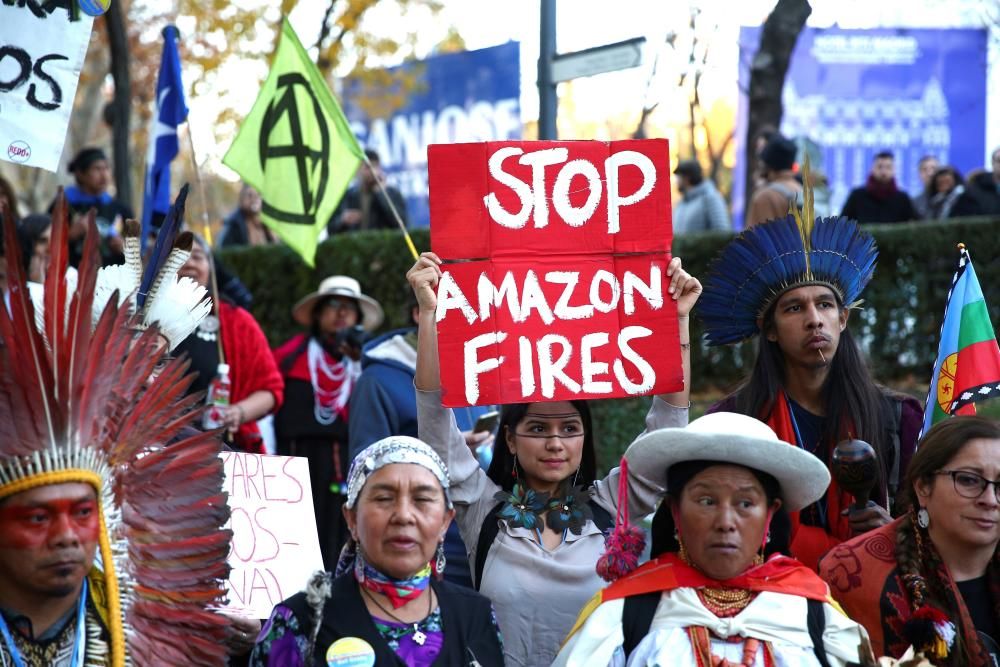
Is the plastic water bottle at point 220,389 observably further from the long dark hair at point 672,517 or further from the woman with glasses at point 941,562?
the woman with glasses at point 941,562

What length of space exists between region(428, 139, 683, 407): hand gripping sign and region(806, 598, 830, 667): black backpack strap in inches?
41.7

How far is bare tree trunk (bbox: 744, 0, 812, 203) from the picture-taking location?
13781 millimetres

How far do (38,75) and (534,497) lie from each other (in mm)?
3033

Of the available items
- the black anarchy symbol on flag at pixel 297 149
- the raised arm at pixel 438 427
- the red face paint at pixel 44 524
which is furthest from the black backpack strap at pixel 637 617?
the black anarchy symbol on flag at pixel 297 149

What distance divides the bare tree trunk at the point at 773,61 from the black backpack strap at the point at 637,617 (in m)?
10.7

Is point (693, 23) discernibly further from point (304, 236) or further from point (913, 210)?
point (304, 236)

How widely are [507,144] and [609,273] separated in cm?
58

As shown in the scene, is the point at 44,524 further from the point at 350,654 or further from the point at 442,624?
the point at 442,624

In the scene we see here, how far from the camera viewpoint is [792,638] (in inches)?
146

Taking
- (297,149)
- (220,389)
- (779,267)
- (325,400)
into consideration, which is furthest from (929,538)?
(325,400)

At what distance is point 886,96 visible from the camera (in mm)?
19672

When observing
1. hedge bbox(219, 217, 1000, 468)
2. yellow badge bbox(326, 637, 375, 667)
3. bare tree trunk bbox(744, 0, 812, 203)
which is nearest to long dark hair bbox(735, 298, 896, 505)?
yellow badge bbox(326, 637, 375, 667)

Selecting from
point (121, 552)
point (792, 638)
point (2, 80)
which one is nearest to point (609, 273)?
point (792, 638)

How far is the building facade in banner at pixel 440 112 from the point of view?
2020 cm
